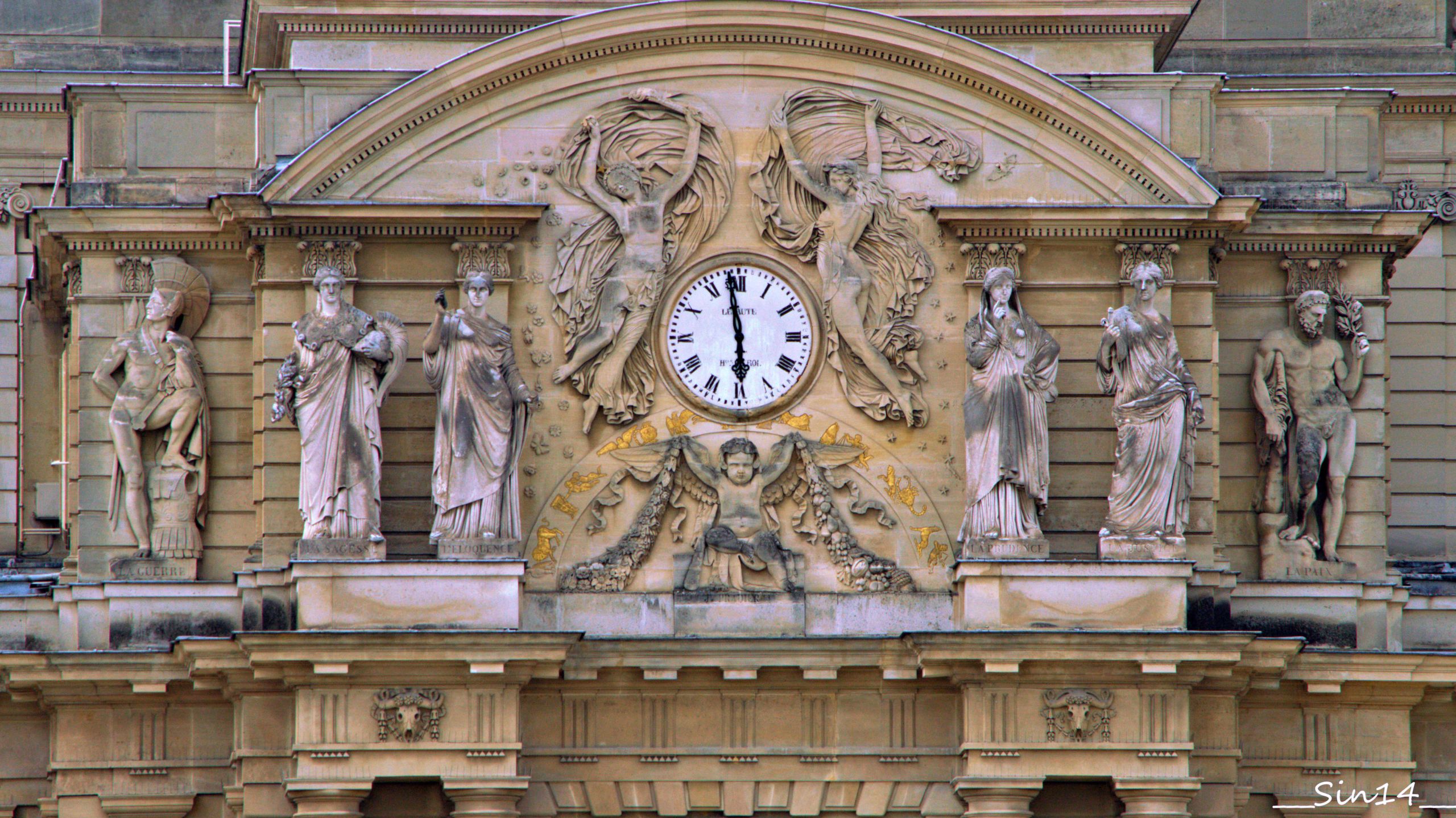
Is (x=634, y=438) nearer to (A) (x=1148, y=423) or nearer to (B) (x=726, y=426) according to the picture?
(B) (x=726, y=426)

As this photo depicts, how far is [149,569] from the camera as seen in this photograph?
24.7 meters

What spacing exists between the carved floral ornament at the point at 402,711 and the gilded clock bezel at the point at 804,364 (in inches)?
137

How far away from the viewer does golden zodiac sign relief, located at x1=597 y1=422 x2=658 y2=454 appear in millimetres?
24797

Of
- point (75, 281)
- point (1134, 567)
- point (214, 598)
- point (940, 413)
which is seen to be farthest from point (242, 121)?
point (1134, 567)

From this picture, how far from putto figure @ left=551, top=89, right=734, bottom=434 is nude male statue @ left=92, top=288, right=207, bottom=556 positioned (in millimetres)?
3276

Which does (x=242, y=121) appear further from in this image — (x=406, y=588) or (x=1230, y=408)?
(x=1230, y=408)

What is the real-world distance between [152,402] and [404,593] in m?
3.03

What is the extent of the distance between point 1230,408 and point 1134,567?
7.73 ft

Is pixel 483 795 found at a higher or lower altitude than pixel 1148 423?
lower

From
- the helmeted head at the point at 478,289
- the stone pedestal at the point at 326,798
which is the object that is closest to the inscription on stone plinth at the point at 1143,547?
the helmeted head at the point at 478,289

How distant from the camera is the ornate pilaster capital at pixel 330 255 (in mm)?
24719

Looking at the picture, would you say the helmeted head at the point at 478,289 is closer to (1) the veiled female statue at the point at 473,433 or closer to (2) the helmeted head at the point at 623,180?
(1) the veiled female statue at the point at 473,433

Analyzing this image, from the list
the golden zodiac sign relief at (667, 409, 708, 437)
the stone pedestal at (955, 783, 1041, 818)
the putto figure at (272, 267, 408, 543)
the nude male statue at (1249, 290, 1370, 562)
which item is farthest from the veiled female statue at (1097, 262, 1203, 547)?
the putto figure at (272, 267, 408, 543)

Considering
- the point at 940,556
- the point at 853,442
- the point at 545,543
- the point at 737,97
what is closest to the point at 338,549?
the point at 545,543
